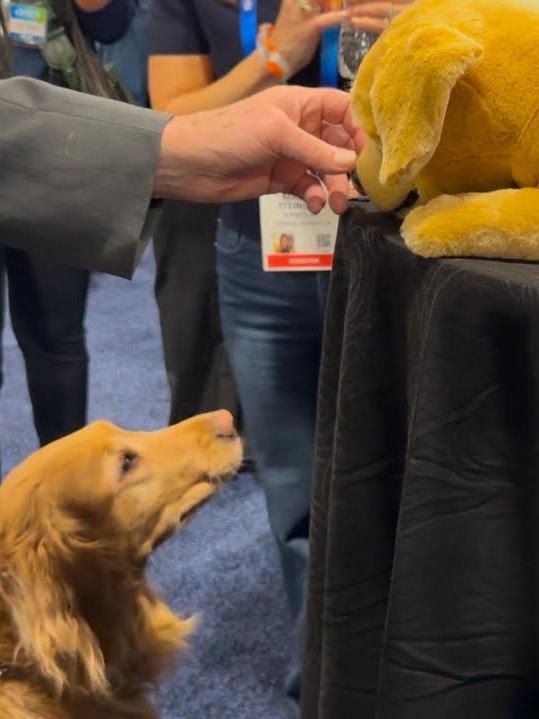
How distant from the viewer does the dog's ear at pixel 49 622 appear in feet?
3.10

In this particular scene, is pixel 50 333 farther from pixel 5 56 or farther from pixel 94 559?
pixel 94 559

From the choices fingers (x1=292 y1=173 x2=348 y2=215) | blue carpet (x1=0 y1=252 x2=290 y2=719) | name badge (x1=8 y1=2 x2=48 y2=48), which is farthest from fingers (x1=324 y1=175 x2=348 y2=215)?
name badge (x1=8 y1=2 x2=48 y2=48)

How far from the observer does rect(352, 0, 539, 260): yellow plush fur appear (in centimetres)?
56

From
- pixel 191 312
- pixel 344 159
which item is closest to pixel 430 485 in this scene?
pixel 344 159

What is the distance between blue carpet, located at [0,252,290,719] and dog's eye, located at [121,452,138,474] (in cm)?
35

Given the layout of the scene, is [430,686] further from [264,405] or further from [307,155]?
[264,405]

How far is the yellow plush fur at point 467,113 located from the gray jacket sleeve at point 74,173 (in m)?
0.33

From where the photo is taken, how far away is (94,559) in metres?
1.03

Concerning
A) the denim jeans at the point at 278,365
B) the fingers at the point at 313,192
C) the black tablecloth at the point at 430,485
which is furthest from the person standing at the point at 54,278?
the black tablecloth at the point at 430,485

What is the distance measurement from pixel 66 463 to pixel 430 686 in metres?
0.55

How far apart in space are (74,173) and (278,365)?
461 mm

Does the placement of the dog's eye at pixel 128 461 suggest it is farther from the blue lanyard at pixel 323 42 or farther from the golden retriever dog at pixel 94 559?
the blue lanyard at pixel 323 42

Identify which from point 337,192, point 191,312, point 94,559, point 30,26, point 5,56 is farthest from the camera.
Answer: point 191,312

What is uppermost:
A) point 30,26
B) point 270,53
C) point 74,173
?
point 30,26
